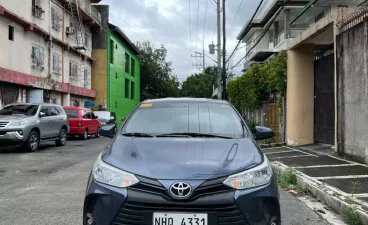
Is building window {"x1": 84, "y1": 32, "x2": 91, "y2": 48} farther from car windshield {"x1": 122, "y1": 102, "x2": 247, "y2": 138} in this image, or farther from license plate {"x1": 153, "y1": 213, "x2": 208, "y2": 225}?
license plate {"x1": 153, "y1": 213, "x2": 208, "y2": 225}

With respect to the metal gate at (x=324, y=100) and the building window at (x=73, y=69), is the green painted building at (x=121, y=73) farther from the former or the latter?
the metal gate at (x=324, y=100)

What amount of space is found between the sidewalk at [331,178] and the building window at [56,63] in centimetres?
1813

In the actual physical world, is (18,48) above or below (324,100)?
above

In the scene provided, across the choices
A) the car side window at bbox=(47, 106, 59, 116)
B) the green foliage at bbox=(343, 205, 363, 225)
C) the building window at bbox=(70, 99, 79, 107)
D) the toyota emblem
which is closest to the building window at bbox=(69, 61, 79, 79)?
the building window at bbox=(70, 99, 79, 107)

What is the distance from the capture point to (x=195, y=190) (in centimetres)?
327

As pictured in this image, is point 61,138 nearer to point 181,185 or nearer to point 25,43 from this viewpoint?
point 25,43

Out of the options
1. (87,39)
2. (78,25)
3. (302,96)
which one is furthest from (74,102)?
(302,96)

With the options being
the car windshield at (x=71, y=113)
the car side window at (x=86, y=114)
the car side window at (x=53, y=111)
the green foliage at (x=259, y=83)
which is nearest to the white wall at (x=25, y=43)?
the car windshield at (x=71, y=113)

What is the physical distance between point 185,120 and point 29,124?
9.81 meters

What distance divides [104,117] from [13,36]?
9.48 meters

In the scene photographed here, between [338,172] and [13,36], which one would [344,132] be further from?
[13,36]

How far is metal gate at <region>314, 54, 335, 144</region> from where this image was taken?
1280 centimetres

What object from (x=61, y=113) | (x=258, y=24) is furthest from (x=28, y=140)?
(x=258, y=24)

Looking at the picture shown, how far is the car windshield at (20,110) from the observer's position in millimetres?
13531
